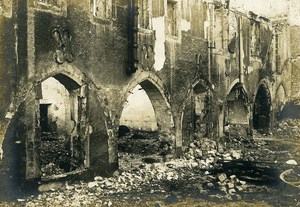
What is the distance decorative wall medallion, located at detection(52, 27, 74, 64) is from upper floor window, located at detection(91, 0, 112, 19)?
119cm

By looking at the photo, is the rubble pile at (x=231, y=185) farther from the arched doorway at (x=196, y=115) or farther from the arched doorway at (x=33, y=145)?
the arched doorway at (x=33, y=145)

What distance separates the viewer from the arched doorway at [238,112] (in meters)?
16.7

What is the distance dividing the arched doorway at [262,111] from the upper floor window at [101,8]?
40.4 feet

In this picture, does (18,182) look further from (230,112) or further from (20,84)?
(230,112)

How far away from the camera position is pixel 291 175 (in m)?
10.1

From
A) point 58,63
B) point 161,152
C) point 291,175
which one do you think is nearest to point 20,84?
point 58,63

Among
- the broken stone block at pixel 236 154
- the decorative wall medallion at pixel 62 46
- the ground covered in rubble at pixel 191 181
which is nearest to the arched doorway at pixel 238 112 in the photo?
the ground covered in rubble at pixel 191 181

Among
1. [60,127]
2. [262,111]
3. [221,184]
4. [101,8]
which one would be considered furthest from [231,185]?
[262,111]

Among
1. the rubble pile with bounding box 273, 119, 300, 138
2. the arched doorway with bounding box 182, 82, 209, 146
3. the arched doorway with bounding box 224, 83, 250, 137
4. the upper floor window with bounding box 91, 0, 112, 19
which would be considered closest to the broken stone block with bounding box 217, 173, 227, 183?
the arched doorway with bounding box 182, 82, 209, 146

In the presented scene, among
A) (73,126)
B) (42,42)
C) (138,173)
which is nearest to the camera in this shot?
(42,42)

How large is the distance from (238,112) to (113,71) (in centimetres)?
922

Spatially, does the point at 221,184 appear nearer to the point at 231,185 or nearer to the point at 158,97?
the point at 231,185

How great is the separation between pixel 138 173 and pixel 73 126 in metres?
2.32

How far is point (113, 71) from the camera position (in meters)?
9.79
